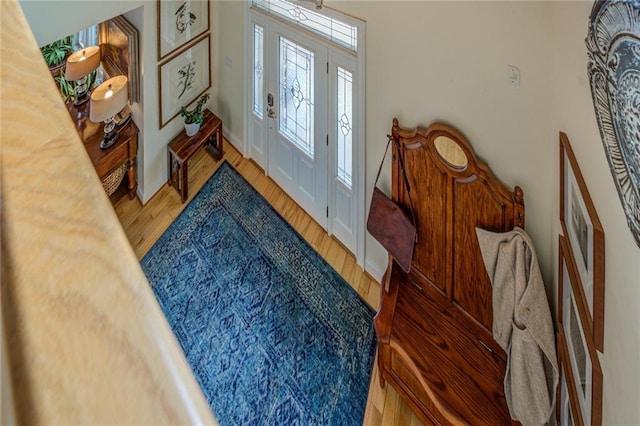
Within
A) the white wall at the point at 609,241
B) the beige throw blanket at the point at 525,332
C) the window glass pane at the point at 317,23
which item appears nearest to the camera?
the white wall at the point at 609,241

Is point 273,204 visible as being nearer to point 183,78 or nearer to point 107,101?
point 183,78

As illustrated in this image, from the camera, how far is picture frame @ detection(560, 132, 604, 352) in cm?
114

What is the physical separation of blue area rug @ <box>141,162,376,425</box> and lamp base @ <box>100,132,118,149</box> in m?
0.95

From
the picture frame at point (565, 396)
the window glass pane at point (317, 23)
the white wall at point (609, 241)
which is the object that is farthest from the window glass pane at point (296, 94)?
the picture frame at point (565, 396)

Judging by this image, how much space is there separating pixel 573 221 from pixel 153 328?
158cm

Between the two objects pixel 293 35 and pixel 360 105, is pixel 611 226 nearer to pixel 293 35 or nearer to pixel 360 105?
pixel 360 105

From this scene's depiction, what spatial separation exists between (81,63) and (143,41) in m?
0.65

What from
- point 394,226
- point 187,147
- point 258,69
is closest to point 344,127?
point 394,226

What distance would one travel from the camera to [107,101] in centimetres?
359

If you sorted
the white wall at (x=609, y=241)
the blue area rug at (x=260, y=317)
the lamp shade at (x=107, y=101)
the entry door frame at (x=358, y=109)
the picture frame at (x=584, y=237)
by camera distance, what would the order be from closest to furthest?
the white wall at (x=609, y=241), the picture frame at (x=584, y=237), the blue area rug at (x=260, y=317), the entry door frame at (x=358, y=109), the lamp shade at (x=107, y=101)

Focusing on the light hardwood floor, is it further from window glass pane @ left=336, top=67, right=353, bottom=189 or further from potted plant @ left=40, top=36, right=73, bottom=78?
potted plant @ left=40, top=36, right=73, bottom=78

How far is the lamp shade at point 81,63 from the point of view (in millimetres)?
3742

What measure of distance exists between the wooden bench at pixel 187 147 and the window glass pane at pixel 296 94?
3.10 feet

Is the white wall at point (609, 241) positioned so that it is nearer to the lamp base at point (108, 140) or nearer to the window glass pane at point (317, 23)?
the window glass pane at point (317, 23)
